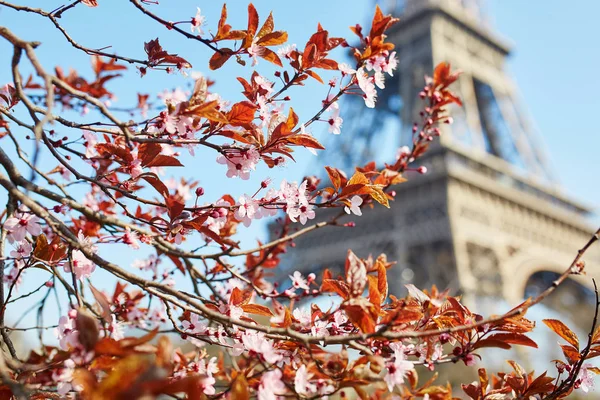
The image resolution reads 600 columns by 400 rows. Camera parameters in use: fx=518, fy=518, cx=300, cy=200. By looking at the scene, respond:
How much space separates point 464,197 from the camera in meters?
14.8

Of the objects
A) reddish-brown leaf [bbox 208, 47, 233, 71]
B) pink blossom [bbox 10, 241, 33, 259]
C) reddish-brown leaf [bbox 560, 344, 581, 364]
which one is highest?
reddish-brown leaf [bbox 208, 47, 233, 71]

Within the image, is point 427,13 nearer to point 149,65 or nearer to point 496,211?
point 496,211

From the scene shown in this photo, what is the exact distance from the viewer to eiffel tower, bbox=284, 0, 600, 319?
1441 centimetres

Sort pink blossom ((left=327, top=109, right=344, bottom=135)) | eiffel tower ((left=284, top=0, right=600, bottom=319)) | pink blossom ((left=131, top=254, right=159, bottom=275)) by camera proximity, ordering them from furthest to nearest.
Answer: eiffel tower ((left=284, top=0, right=600, bottom=319)) → pink blossom ((left=131, top=254, right=159, bottom=275)) → pink blossom ((left=327, top=109, right=344, bottom=135))

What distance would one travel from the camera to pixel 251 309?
159cm

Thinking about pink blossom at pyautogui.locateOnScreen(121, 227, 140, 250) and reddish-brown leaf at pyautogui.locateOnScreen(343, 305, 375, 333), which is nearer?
reddish-brown leaf at pyautogui.locateOnScreen(343, 305, 375, 333)

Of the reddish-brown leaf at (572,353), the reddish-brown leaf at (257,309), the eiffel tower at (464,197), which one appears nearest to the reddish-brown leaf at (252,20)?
the reddish-brown leaf at (257,309)

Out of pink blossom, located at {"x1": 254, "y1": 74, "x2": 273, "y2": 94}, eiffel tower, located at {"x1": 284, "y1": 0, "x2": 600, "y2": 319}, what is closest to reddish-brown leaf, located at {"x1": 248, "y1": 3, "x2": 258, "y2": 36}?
pink blossom, located at {"x1": 254, "y1": 74, "x2": 273, "y2": 94}

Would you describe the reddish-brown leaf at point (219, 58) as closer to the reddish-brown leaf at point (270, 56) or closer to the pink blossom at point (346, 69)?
the reddish-brown leaf at point (270, 56)

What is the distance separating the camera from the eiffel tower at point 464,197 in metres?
14.4

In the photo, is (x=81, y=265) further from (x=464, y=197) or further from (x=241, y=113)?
(x=464, y=197)

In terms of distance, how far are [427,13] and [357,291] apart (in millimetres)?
19293

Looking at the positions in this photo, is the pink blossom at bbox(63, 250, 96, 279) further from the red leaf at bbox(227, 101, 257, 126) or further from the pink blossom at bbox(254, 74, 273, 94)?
the pink blossom at bbox(254, 74, 273, 94)

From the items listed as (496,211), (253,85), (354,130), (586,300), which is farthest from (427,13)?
(253,85)
